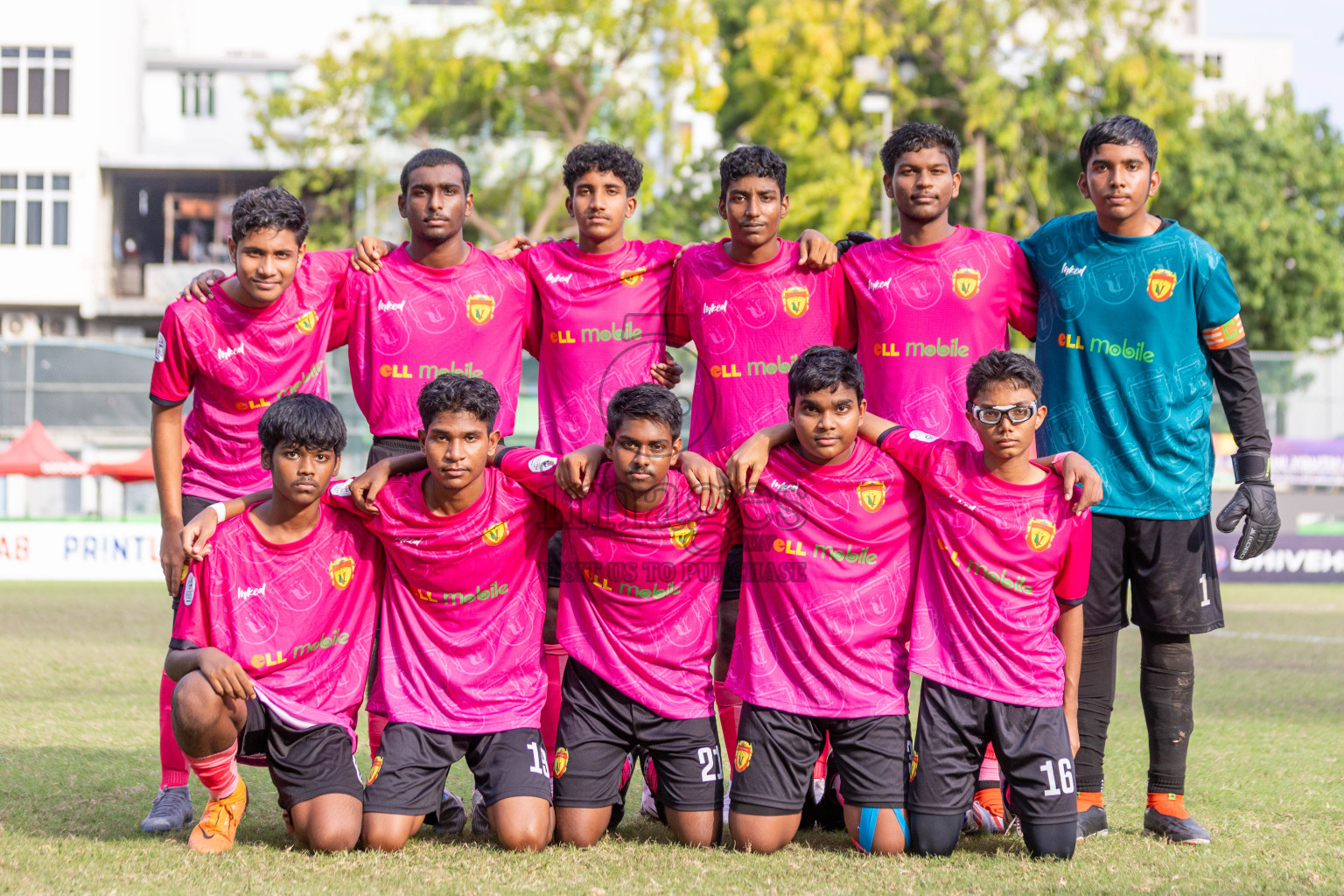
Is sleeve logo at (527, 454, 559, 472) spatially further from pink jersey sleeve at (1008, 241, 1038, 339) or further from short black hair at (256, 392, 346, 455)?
pink jersey sleeve at (1008, 241, 1038, 339)

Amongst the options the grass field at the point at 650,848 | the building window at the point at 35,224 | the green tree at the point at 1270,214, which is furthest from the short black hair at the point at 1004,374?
the building window at the point at 35,224

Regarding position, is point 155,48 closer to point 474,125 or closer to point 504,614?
point 474,125

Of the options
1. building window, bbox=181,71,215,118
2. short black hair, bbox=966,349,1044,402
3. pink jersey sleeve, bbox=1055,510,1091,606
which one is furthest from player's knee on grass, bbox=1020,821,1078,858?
building window, bbox=181,71,215,118

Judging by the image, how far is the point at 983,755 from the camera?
4.26 metres

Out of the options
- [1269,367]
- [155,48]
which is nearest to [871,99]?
[1269,367]

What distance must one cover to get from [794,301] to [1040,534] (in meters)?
1.28

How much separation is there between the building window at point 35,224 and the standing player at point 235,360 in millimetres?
29495

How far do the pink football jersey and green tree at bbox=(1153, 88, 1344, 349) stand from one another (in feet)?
84.6

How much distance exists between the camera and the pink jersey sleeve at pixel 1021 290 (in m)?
4.83

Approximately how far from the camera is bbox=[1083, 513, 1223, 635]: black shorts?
452cm

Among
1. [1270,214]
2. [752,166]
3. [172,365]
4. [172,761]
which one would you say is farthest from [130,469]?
[1270,214]

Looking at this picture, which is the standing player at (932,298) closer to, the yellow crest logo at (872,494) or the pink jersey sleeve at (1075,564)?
the yellow crest logo at (872,494)

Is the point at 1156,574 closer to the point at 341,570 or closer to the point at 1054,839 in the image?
the point at 1054,839

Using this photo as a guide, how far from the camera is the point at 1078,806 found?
4.45 metres
